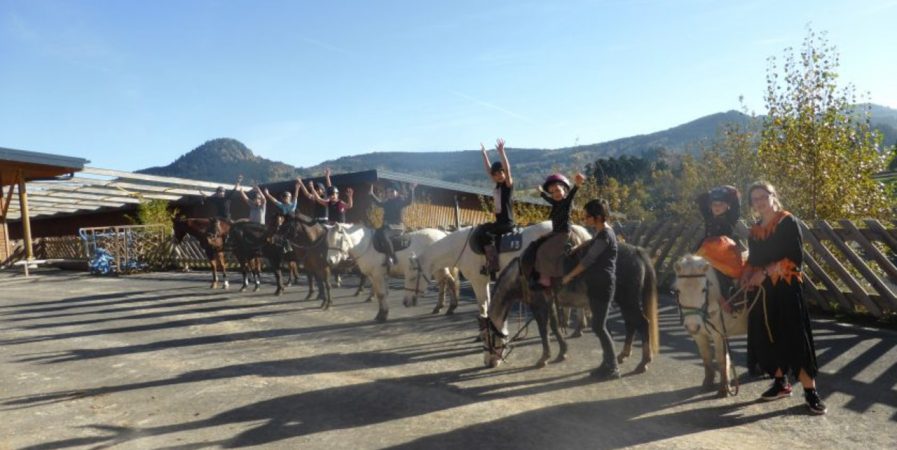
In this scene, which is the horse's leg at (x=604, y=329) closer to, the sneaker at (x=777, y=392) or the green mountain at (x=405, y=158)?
the sneaker at (x=777, y=392)

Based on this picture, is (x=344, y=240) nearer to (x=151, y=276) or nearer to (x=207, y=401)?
(x=207, y=401)

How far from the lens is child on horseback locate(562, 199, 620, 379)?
6238 millimetres

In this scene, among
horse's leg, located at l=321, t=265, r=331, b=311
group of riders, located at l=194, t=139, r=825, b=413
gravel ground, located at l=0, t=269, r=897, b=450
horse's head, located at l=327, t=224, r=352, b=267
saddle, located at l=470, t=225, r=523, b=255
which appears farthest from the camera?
horse's leg, located at l=321, t=265, r=331, b=311

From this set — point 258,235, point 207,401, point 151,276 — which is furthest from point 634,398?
point 151,276

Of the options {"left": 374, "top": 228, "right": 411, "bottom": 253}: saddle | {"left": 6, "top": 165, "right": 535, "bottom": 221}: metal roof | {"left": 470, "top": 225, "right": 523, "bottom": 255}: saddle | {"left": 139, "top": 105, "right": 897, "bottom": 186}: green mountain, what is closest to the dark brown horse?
{"left": 374, "top": 228, "right": 411, "bottom": 253}: saddle

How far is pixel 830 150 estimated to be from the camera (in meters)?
10.6

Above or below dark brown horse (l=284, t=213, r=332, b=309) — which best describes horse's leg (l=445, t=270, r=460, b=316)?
below

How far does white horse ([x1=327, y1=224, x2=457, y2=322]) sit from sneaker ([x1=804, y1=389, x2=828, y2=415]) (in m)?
6.40

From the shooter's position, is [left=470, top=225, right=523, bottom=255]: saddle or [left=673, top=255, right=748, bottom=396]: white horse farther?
[left=470, top=225, right=523, bottom=255]: saddle

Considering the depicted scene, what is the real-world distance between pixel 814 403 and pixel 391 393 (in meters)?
3.92

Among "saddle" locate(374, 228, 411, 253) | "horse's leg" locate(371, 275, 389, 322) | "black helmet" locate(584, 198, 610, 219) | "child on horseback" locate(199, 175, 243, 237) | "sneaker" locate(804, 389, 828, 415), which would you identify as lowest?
"sneaker" locate(804, 389, 828, 415)

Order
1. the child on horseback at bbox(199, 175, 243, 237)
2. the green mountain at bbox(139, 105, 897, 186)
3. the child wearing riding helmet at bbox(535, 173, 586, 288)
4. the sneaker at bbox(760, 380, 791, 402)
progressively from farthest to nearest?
the green mountain at bbox(139, 105, 897, 186), the child on horseback at bbox(199, 175, 243, 237), the child wearing riding helmet at bbox(535, 173, 586, 288), the sneaker at bbox(760, 380, 791, 402)

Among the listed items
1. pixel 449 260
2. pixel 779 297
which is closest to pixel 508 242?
pixel 449 260

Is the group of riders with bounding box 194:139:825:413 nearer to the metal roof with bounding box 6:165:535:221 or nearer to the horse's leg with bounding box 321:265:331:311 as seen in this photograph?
the horse's leg with bounding box 321:265:331:311
